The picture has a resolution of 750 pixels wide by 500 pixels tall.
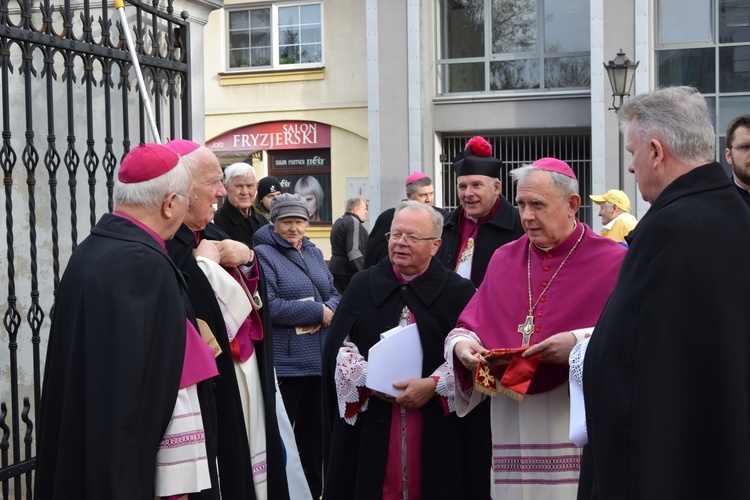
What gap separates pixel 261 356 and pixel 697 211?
7.90 feet

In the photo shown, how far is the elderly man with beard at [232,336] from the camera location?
402 centimetres

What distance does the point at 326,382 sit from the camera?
4715mm

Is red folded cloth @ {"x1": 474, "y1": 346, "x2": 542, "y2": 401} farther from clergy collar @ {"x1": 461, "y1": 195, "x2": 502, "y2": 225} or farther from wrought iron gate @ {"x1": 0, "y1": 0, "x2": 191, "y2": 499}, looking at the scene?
wrought iron gate @ {"x1": 0, "y1": 0, "x2": 191, "y2": 499}

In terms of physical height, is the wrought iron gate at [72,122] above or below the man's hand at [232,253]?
above

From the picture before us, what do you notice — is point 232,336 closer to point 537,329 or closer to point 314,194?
point 537,329

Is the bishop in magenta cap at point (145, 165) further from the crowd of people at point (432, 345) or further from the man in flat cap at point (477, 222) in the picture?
the man in flat cap at point (477, 222)

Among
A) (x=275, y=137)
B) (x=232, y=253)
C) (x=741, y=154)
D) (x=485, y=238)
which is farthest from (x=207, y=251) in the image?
(x=275, y=137)

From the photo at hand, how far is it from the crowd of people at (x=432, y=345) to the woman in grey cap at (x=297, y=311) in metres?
0.01

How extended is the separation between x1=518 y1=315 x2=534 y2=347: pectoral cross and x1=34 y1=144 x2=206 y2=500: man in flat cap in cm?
159

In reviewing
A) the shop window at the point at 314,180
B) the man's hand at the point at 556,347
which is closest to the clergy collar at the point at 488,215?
the man's hand at the point at 556,347

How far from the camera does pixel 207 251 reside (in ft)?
14.1

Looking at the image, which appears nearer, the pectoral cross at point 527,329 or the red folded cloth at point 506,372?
the red folded cloth at point 506,372

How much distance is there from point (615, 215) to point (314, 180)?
1066 cm

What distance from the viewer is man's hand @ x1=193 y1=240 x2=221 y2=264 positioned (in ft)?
14.0
